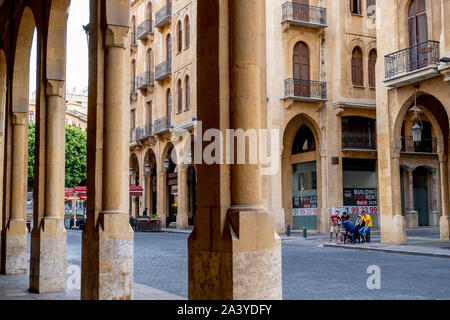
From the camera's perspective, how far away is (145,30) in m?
41.2

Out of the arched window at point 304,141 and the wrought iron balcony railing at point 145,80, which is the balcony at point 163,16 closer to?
the wrought iron balcony railing at point 145,80

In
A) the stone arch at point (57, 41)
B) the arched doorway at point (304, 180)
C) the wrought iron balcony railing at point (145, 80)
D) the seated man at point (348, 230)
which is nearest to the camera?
the stone arch at point (57, 41)

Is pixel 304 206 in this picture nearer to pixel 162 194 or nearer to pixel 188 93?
pixel 188 93

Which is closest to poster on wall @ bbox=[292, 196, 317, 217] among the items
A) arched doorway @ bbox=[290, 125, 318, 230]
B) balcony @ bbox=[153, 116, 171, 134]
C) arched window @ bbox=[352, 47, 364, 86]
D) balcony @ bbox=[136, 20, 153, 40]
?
arched doorway @ bbox=[290, 125, 318, 230]

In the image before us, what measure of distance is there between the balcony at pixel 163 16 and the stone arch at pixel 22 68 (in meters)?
25.6

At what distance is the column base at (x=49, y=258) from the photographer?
9711 millimetres

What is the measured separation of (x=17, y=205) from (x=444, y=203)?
18.1 metres

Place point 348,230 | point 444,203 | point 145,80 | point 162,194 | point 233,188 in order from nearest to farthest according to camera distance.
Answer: point 233,188, point 348,230, point 444,203, point 162,194, point 145,80

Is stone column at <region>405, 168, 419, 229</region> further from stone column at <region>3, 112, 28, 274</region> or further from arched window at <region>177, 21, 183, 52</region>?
stone column at <region>3, 112, 28, 274</region>

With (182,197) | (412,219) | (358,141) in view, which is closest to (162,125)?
(182,197)

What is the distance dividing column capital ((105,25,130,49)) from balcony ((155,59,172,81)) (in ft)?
97.6

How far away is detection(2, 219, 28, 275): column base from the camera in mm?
12609


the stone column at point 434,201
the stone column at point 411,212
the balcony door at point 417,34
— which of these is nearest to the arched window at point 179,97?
the stone column at point 411,212
